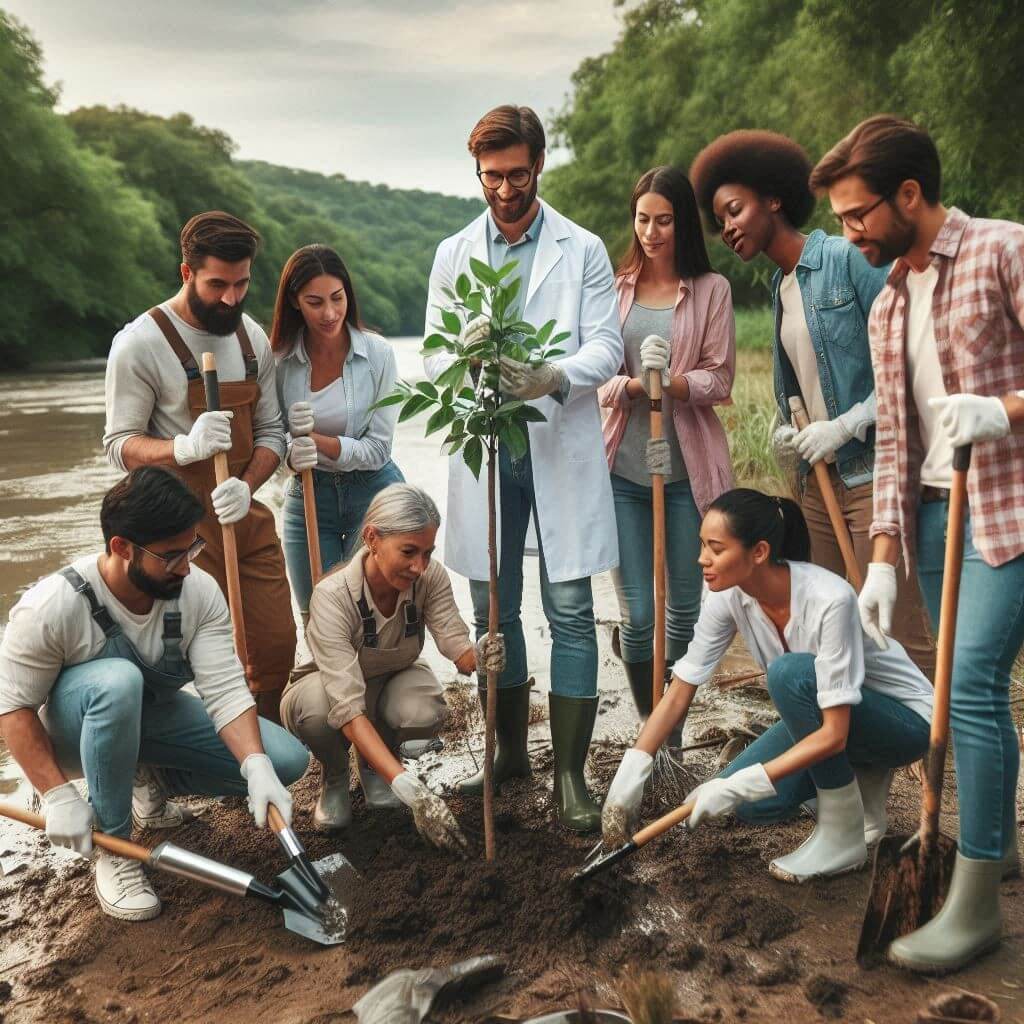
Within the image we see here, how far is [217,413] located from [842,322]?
191 centimetres

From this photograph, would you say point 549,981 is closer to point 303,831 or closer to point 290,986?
point 290,986

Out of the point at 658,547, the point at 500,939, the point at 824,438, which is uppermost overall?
the point at 824,438

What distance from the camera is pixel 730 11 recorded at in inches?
1022

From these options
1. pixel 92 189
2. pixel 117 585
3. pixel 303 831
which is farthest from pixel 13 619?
pixel 92 189

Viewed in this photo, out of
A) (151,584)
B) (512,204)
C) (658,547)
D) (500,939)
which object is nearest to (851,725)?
(658,547)

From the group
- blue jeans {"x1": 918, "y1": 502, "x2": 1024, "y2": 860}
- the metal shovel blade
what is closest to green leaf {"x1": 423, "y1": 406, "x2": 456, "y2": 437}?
the metal shovel blade

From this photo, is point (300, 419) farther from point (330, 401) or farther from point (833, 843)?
point (833, 843)

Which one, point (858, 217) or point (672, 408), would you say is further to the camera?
point (672, 408)

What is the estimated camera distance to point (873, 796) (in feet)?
10.4

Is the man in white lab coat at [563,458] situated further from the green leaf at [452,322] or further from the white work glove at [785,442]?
the white work glove at [785,442]

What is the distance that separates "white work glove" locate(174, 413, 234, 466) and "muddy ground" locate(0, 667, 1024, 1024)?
1162mm

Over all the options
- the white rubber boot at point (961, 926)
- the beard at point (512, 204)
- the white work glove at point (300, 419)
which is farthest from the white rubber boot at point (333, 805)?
the beard at point (512, 204)

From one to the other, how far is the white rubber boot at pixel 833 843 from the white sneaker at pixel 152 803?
71.0 inches

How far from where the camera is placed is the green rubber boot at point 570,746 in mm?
3354
